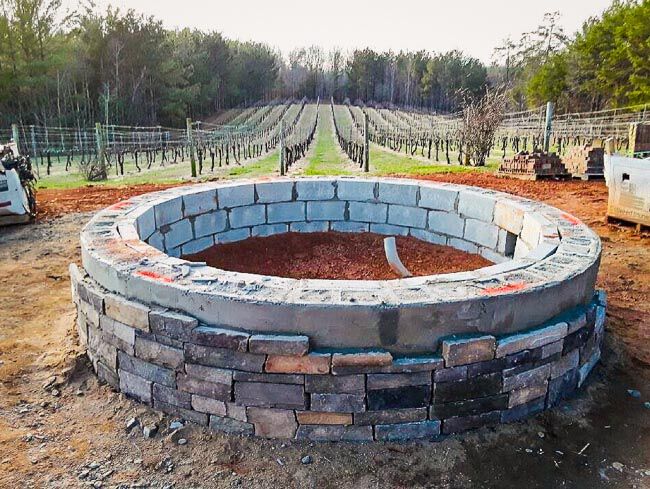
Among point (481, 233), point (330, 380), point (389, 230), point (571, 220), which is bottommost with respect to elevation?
point (330, 380)

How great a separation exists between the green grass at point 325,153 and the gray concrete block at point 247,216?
666 centimetres

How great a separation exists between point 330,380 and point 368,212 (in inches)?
158

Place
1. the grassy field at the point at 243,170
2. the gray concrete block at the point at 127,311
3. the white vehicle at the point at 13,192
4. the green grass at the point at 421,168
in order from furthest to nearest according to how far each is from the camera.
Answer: the green grass at the point at 421,168 < the grassy field at the point at 243,170 < the white vehicle at the point at 13,192 < the gray concrete block at the point at 127,311

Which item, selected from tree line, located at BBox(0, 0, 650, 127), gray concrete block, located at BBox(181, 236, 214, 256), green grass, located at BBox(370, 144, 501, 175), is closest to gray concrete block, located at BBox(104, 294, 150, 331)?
gray concrete block, located at BBox(181, 236, 214, 256)

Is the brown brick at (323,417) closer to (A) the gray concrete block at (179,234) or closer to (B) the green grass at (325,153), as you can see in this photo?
(A) the gray concrete block at (179,234)

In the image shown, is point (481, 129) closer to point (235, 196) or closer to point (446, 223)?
point (446, 223)

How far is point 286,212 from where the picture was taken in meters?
6.70

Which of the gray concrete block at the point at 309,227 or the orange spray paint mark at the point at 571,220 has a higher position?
the orange spray paint mark at the point at 571,220

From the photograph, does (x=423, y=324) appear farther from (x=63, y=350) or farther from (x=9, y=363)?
(x=9, y=363)

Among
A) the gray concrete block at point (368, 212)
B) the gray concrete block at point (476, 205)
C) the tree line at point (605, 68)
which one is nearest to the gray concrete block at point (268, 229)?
the gray concrete block at point (368, 212)

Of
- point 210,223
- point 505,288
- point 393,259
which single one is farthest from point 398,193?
point 505,288

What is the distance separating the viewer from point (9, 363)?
3977 mm

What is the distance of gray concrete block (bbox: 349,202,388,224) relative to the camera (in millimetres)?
6730

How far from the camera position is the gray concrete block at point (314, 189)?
21.9 feet
